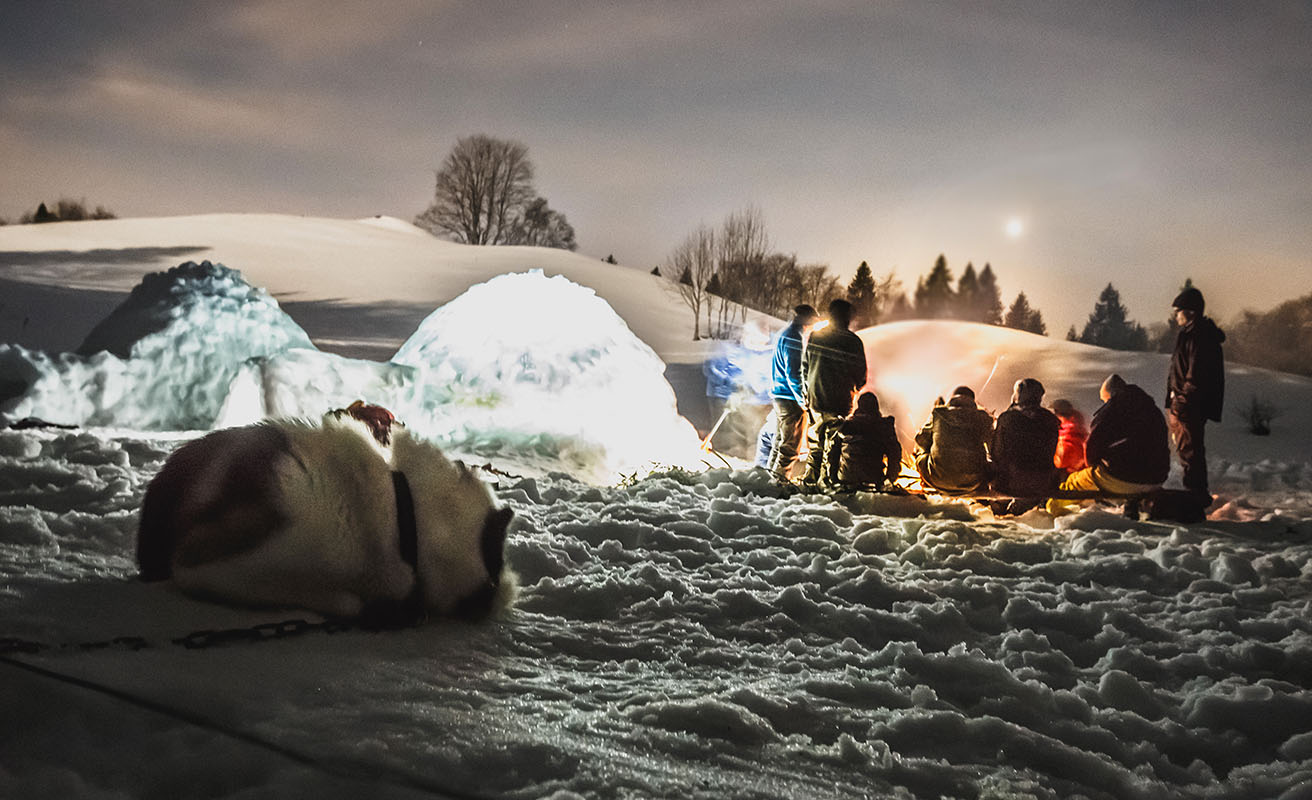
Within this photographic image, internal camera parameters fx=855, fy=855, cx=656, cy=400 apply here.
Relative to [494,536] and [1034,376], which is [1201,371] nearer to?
[494,536]

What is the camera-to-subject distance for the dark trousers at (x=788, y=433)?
8.93 meters

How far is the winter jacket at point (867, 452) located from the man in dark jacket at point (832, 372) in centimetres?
36

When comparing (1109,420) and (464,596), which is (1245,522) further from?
(464,596)

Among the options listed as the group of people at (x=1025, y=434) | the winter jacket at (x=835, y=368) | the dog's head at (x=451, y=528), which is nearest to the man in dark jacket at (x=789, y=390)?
the group of people at (x=1025, y=434)

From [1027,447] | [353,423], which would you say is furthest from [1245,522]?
[353,423]

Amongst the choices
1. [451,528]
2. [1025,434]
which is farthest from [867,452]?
[451,528]

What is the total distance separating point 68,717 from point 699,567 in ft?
11.4

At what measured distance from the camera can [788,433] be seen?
8.96 m

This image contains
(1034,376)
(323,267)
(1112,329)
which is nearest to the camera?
(1034,376)

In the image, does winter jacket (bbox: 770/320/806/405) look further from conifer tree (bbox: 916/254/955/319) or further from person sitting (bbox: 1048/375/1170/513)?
conifer tree (bbox: 916/254/955/319)

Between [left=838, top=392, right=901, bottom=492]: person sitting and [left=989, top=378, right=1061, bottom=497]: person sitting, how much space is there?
94cm

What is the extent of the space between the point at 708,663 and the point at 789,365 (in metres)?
5.58

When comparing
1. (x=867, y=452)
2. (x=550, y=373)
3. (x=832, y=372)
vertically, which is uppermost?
(x=832, y=372)

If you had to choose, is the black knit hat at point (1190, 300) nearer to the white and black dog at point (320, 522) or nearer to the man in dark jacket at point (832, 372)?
the man in dark jacket at point (832, 372)
